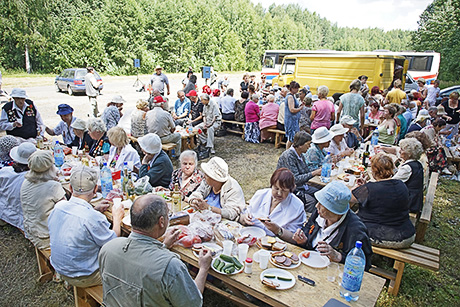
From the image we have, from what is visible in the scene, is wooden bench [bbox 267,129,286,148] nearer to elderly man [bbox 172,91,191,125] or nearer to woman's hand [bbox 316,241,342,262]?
elderly man [bbox 172,91,191,125]

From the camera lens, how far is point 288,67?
698 inches

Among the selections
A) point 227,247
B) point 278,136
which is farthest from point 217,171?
point 278,136

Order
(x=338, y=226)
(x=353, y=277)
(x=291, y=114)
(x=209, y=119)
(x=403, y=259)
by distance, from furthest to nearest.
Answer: (x=209, y=119) < (x=291, y=114) < (x=403, y=259) < (x=338, y=226) < (x=353, y=277)

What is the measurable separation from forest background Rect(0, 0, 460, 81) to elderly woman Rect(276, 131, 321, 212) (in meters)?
27.5

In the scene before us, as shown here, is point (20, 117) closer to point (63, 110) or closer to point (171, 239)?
point (63, 110)

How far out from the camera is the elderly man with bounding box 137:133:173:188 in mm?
4148

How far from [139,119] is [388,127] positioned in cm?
577

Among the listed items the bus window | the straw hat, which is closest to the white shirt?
the straw hat

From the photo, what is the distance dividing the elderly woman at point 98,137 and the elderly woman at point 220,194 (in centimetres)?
274

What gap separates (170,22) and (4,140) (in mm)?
30987

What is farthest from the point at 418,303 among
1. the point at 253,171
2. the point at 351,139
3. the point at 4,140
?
the point at 4,140

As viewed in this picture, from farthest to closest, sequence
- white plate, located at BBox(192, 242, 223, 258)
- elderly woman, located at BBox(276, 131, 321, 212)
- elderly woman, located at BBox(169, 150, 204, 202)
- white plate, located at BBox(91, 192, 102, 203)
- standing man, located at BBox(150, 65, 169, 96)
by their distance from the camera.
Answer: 1. standing man, located at BBox(150, 65, 169, 96)
2. elderly woman, located at BBox(276, 131, 321, 212)
3. elderly woman, located at BBox(169, 150, 204, 202)
4. white plate, located at BBox(91, 192, 102, 203)
5. white plate, located at BBox(192, 242, 223, 258)

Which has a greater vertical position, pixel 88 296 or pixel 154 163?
pixel 154 163

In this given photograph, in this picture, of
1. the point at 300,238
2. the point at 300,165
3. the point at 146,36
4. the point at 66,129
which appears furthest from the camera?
the point at 146,36
